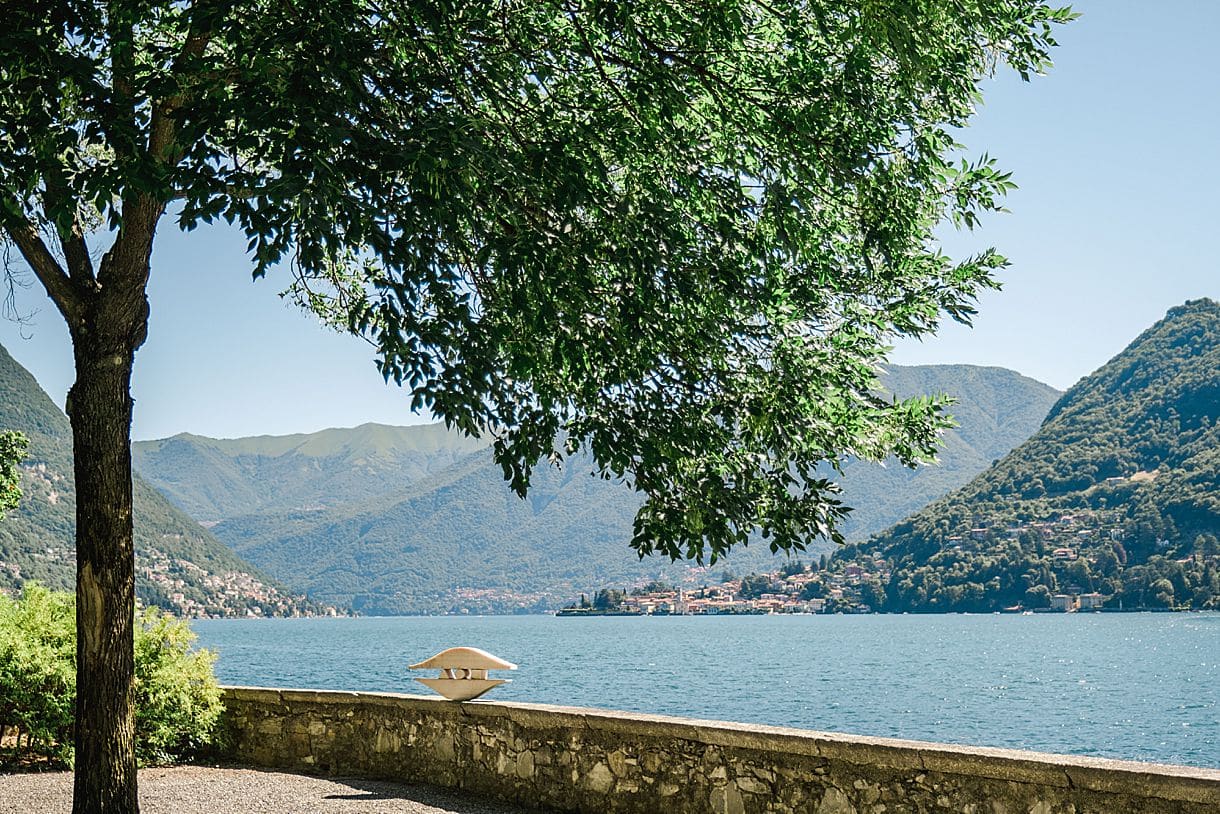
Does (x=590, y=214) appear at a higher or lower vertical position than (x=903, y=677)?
higher

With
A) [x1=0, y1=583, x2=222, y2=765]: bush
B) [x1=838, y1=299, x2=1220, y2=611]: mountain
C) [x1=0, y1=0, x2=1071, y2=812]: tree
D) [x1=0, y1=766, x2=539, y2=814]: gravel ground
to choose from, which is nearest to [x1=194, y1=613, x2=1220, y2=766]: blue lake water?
[x1=838, y1=299, x2=1220, y2=611]: mountain

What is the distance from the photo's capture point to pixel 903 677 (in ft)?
216

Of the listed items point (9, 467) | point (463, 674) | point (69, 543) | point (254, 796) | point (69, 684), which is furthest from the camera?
point (69, 543)

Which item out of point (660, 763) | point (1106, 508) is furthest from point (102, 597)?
point (1106, 508)

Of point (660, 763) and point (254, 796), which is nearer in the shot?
point (660, 763)

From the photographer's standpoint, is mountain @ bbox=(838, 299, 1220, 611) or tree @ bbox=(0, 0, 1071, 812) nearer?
tree @ bbox=(0, 0, 1071, 812)

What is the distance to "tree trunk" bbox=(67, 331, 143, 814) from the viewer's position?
681 cm

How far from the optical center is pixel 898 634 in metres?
113

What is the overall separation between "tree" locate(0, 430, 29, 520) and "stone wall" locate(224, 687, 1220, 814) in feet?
30.0

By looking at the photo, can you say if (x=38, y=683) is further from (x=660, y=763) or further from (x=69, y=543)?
(x=69, y=543)

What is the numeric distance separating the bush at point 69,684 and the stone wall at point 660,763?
1.46 ft

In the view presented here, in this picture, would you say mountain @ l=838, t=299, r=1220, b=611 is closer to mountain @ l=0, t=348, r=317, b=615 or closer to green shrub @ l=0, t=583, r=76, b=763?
mountain @ l=0, t=348, r=317, b=615

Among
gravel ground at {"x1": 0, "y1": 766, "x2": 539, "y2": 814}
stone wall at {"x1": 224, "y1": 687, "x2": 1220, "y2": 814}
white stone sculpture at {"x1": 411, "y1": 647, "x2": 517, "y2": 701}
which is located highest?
white stone sculpture at {"x1": 411, "y1": 647, "x2": 517, "y2": 701}

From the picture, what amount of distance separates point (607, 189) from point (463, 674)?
4.38 m
